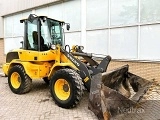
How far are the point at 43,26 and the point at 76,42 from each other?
4.76 m

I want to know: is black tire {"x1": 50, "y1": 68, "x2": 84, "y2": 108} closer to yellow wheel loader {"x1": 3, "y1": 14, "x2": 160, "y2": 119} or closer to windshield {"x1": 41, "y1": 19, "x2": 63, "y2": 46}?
yellow wheel loader {"x1": 3, "y1": 14, "x2": 160, "y2": 119}

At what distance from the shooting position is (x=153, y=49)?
8.42 metres

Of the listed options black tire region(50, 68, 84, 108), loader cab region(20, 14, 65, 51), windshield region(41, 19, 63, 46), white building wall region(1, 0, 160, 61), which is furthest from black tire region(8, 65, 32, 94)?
white building wall region(1, 0, 160, 61)

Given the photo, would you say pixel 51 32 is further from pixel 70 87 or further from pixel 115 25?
pixel 115 25

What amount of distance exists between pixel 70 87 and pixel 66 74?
0.35 metres

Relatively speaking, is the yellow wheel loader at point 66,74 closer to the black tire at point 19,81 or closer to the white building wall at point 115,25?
the black tire at point 19,81

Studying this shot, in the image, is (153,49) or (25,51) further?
(153,49)

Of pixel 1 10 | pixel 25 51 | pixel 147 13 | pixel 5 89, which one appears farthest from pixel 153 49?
pixel 1 10

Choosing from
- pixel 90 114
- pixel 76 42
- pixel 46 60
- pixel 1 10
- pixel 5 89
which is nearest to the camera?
pixel 90 114

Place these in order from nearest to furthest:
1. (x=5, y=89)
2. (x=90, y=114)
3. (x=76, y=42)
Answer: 1. (x=90, y=114)
2. (x=5, y=89)
3. (x=76, y=42)

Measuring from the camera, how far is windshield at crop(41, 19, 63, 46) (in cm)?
695

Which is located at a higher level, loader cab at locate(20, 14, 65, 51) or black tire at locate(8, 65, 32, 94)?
loader cab at locate(20, 14, 65, 51)

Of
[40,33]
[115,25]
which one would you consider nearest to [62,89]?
[40,33]

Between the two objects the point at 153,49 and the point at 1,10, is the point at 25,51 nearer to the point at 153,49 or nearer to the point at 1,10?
the point at 153,49
